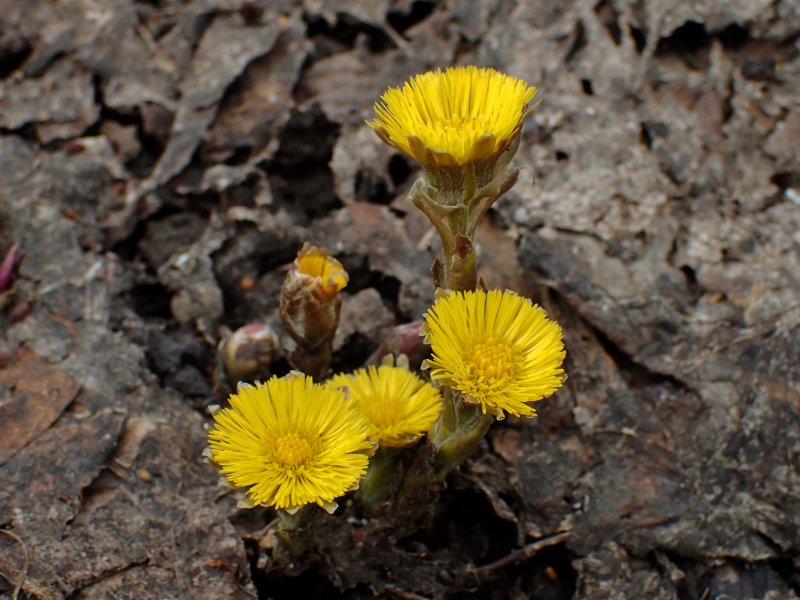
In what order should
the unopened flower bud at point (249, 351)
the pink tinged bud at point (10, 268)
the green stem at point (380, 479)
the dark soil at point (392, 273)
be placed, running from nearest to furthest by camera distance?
the green stem at point (380, 479) < the dark soil at point (392, 273) < the unopened flower bud at point (249, 351) < the pink tinged bud at point (10, 268)

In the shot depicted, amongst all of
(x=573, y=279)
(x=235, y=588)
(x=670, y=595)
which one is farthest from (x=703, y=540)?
(x=235, y=588)

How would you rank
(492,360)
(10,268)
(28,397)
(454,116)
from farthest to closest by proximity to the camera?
(10,268) < (28,397) < (454,116) < (492,360)

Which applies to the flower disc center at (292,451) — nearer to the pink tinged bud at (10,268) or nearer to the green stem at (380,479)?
the green stem at (380,479)

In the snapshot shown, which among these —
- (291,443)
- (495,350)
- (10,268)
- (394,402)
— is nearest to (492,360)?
(495,350)

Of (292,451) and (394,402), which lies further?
(394,402)

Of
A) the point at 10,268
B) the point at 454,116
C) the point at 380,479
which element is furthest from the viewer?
the point at 10,268

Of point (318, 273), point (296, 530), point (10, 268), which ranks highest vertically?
point (10, 268)

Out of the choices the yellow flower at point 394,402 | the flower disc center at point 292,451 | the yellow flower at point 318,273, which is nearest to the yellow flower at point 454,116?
the yellow flower at point 318,273

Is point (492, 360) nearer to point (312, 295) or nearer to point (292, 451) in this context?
point (292, 451)

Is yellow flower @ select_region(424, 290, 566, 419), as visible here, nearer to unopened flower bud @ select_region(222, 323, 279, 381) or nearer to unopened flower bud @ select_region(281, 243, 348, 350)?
unopened flower bud @ select_region(281, 243, 348, 350)
